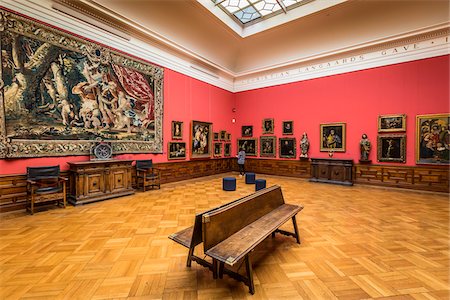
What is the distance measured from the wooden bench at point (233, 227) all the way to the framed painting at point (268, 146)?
7.68 meters

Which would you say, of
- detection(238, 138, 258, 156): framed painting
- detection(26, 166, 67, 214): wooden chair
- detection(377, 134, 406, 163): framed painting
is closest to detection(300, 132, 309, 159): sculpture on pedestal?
detection(238, 138, 258, 156): framed painting

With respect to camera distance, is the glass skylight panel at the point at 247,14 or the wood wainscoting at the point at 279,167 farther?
the wood wainscoting at the point at 279,167

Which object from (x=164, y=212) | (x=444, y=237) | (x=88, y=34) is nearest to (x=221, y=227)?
(x=164, y=212)

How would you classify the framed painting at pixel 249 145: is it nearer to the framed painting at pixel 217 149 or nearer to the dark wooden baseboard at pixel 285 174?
the dark wooden baseboard at pixel 285 174

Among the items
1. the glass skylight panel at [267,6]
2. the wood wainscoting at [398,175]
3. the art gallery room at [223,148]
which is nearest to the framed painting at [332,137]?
the art gallery room at [223,148]

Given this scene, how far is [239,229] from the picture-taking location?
8.71 ft

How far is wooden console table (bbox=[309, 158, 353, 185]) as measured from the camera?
8531 millimetres

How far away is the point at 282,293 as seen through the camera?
A: 2.22m

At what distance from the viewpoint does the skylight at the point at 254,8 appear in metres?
7.81

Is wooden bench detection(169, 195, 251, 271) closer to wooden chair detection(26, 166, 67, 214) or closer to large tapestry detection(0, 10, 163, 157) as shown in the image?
wooden chair detection(26, 166, 67, 214)

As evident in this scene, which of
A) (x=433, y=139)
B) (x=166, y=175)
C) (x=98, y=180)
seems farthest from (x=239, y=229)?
(x=433, y=139)

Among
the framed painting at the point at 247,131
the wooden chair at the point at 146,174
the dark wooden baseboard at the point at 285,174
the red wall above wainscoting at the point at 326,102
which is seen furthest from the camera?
the framed painting at the point at 247,131

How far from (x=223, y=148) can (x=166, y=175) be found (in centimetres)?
415

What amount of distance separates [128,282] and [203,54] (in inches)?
379
